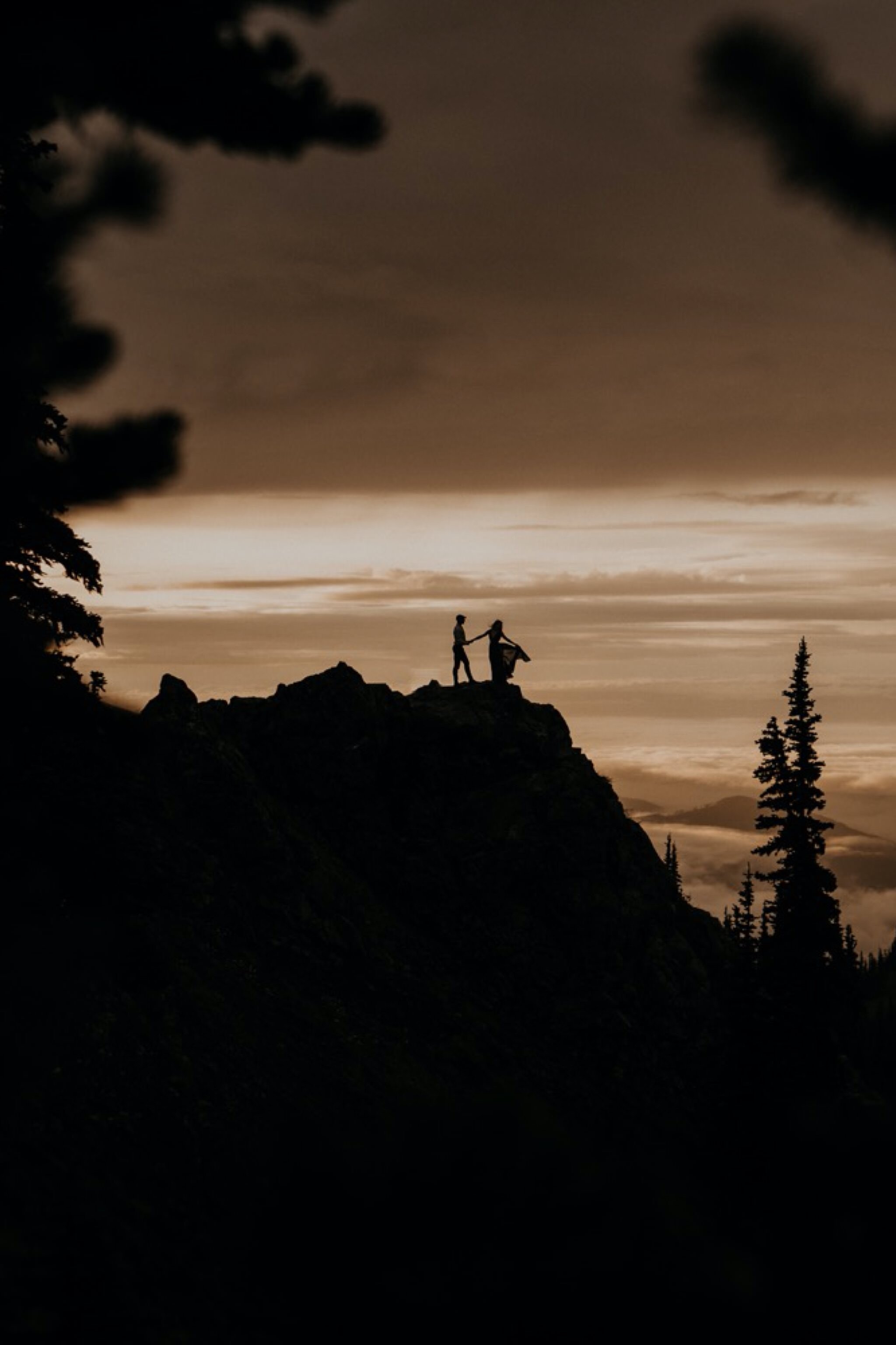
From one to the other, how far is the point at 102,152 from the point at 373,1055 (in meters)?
22.7

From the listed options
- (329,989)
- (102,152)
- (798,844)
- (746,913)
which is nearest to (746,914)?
(746,913)

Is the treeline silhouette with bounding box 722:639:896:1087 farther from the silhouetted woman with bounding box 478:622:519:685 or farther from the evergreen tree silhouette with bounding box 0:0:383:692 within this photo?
the evergreen tree silhouette with bounding box 0:0:383:692

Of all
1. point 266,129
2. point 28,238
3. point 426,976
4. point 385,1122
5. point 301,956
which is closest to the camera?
point 385,1122

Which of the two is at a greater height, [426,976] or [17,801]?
[17,801]

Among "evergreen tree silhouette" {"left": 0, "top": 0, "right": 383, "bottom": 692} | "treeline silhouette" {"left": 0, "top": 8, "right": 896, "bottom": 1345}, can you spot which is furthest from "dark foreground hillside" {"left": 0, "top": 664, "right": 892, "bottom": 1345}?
"evergreen tree silhouette" {"left": 0, "top": 0, "right": 383, "bottom": 692}

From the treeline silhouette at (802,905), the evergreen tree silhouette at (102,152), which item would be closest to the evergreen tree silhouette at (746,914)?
the treeline silhouette at (802,905)

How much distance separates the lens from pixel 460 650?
3834cm

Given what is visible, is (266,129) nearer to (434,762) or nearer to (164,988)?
(164,988)

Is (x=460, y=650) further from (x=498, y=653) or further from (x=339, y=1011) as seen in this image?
(x=339, y=1011)

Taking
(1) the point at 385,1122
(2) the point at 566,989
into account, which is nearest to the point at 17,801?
(1) the point at 385,1122

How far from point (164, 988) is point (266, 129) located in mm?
18632

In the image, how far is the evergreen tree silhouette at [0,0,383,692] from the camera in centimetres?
538

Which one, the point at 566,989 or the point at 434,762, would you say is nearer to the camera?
the point at 566,989

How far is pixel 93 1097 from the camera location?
1683 cm
